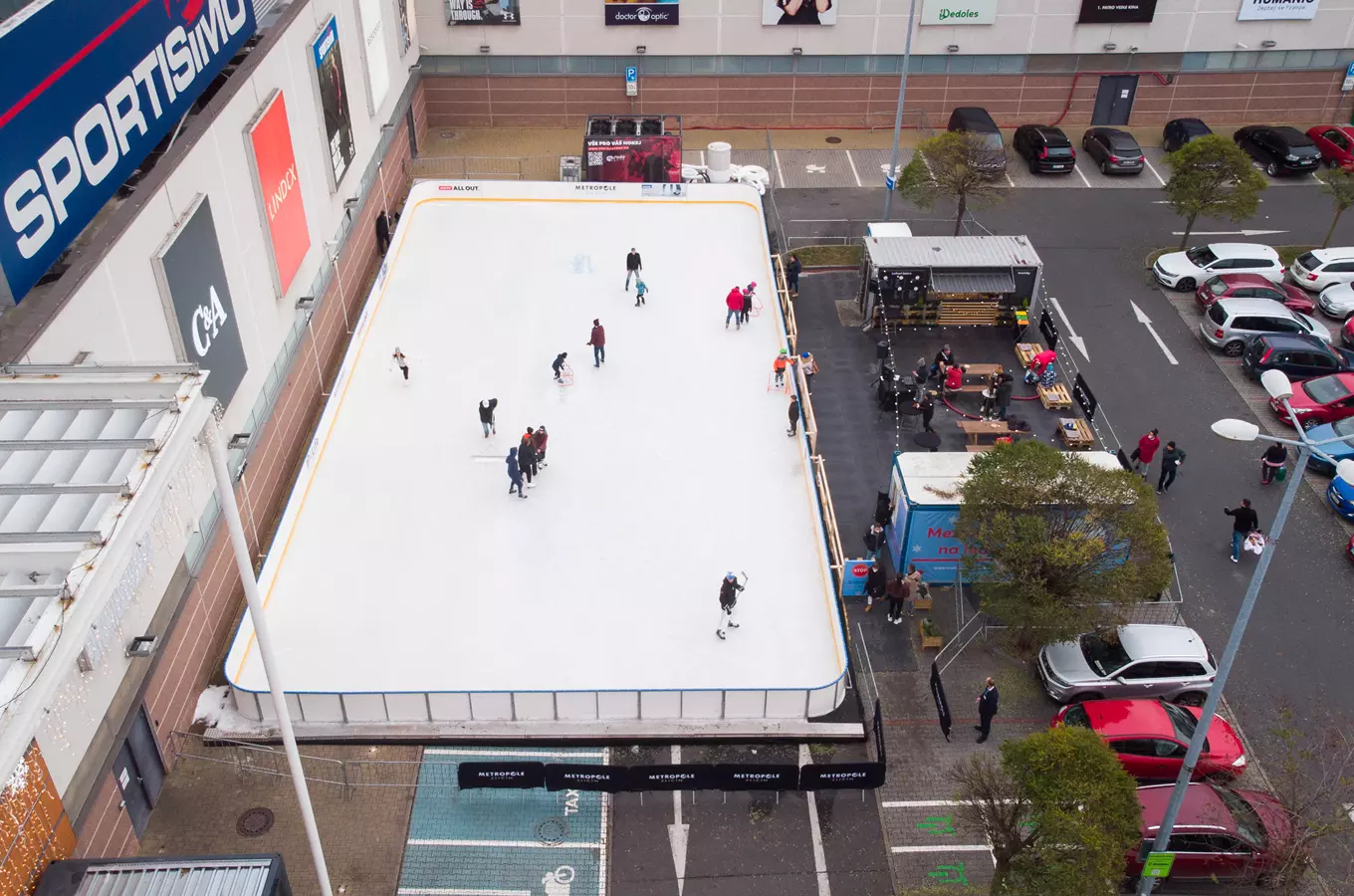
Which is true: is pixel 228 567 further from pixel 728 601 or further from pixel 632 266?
pixel 632 266

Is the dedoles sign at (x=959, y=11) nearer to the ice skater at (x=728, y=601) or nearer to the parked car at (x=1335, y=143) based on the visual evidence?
the parked car at (x=1335, y=143)

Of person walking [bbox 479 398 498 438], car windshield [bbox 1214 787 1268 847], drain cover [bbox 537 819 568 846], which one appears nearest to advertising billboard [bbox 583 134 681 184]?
person walking [bbox 479 398 498 438]

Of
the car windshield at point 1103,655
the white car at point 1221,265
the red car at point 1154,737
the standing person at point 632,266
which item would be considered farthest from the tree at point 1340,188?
the standing person at point 632,266

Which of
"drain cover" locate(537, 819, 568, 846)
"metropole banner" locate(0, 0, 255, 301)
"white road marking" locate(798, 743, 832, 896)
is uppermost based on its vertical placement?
"metropole banner" locate(0, 0, 255, 301)

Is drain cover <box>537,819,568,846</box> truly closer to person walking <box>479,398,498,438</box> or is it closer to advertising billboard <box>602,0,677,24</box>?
person walking <box>479,398,498,438</box>

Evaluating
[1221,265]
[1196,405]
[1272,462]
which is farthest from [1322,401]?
[1221,265]
